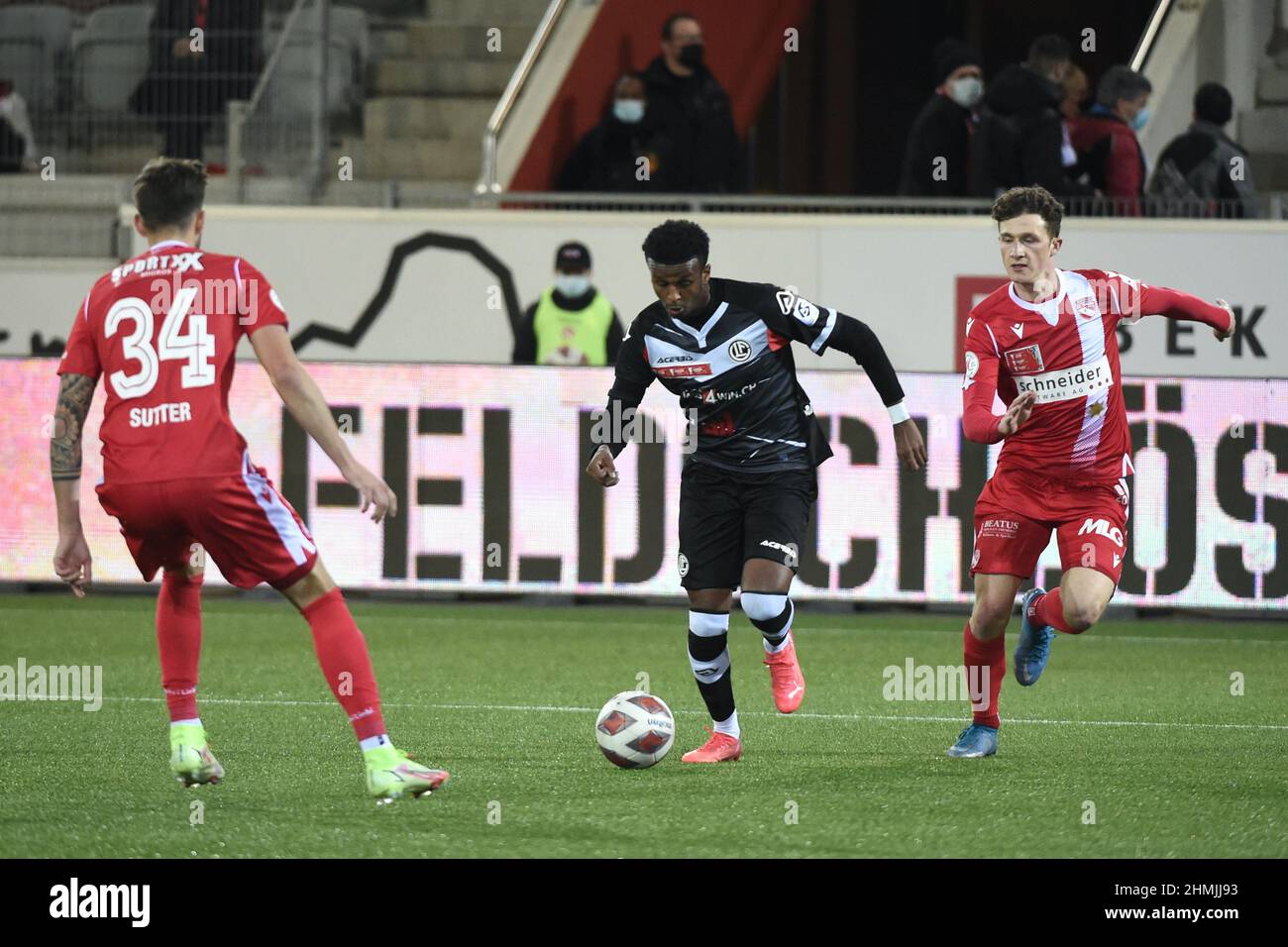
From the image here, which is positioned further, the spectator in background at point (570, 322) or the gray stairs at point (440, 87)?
the gray stairs at point (440, 87)

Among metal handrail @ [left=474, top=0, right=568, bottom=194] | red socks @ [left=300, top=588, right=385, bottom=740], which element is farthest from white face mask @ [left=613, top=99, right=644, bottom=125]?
red socks @ [left=300, top=588, right=385, bottom=740]

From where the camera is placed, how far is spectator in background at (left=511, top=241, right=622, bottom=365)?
14.5 meters

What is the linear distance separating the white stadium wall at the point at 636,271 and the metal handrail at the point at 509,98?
0.55 meters

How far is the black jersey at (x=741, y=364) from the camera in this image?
24.2 ft

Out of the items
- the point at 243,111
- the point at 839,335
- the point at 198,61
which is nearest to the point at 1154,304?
the point at 839,335

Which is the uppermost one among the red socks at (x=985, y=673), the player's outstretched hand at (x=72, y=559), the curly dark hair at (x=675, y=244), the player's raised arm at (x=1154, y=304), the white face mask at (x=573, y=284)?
the white face mask at (x=573, y=284)

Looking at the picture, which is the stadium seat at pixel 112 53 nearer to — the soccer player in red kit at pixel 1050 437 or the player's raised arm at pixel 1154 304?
the soccer player in red kit at pixel 1050 437

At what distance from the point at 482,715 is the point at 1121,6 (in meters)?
12.6

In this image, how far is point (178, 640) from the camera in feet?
21.2

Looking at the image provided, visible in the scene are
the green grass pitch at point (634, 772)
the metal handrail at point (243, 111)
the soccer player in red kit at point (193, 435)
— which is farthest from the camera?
the metal handrail at point (243, 111)

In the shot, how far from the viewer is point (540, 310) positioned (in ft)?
48.3

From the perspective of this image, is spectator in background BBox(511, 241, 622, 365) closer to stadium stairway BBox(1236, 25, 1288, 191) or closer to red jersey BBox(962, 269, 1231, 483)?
Answer: stadium stairway BBox(1236, 25, 1288, 191)

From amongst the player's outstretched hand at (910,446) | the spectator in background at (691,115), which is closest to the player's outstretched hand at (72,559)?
the player's outstretched hand at (910,446)
